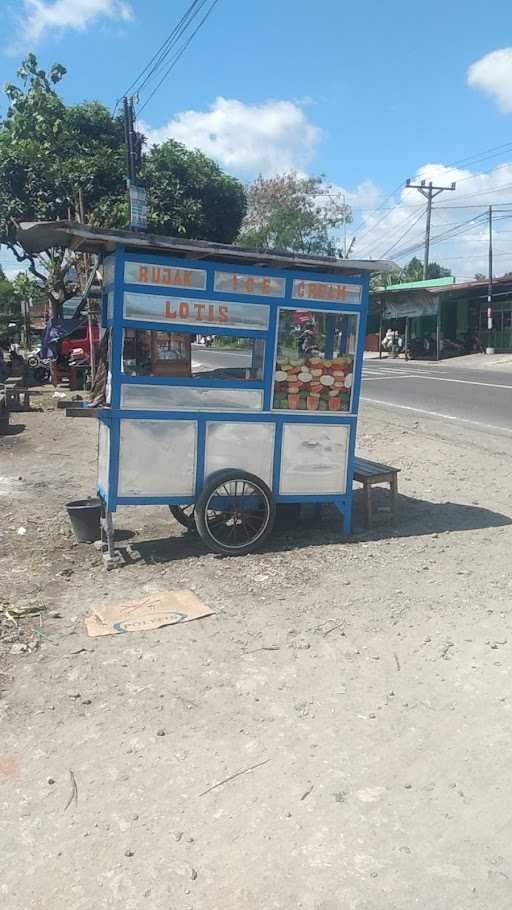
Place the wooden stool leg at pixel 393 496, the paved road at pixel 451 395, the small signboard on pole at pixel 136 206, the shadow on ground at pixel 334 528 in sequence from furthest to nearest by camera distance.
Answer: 1. the paved road at pixel 451 395
2. the small signboard on pole at pixel 136 206
3. the wooden stool leg at pixel 393 496
4. the shadow on ground at pixel 334 528

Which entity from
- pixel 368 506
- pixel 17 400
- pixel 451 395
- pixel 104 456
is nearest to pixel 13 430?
pixel 17 400

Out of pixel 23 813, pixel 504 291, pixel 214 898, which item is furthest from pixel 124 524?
pixel 504 291

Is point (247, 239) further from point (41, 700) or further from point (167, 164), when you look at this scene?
point (41, 700)

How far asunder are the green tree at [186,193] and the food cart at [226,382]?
1449 centimetres

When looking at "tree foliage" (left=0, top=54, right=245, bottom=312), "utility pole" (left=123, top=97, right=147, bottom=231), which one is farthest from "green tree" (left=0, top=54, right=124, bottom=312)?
"utility pole" (left=123, top=97, right=147, bottom=231)

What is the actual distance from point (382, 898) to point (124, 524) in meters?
4.83

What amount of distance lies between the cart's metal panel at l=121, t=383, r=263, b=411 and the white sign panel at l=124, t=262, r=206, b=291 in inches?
29.0

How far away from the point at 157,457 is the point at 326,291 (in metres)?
1.85

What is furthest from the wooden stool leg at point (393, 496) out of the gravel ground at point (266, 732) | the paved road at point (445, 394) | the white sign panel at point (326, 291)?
the paved road at point (445, 394)

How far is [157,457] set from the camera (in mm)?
5531

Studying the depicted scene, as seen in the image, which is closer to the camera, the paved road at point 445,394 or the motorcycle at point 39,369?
the paved road at point 445,394

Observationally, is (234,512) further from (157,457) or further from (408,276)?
(408,276)

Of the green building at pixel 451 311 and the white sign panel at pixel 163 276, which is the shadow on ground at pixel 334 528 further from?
the green building at pixel 451 311

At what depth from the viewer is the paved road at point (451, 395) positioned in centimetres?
1365
